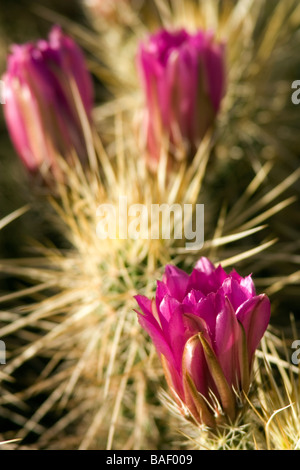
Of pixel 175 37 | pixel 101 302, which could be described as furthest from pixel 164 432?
pixel 175 37

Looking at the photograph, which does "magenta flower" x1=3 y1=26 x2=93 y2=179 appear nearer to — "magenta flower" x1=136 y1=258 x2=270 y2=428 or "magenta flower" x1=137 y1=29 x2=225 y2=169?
"magenta flower" x1=137 y1=29 x2=225 y2=169

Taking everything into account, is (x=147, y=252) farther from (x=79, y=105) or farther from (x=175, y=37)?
(x=175, y=37)

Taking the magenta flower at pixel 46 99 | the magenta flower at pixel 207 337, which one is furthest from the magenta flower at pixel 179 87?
the magenta flower at pixel 207 337

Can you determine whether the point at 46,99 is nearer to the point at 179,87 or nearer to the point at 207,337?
the point at 179,87

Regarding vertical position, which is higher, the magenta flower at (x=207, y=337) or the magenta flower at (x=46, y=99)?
the magenta flower at (x=46, y=99)

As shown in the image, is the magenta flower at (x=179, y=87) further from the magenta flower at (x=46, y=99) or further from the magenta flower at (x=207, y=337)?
the magenta flower at (x=207, y=337)

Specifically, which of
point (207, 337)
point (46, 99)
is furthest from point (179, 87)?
point (207, 337)
